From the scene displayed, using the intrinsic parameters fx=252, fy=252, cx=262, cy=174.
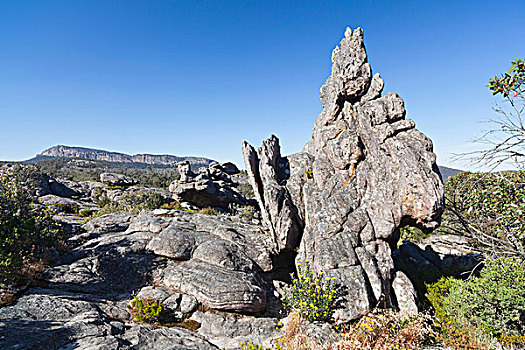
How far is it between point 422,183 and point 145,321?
45.1 ft

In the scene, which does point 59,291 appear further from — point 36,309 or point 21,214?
point 21,214

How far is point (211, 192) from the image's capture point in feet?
114

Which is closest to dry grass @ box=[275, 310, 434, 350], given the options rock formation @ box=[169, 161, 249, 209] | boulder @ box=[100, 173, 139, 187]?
rock formation @ box=[169, 161, 249, 209]

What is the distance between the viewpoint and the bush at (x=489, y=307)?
371 inches

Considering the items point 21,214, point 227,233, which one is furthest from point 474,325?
point 21,214

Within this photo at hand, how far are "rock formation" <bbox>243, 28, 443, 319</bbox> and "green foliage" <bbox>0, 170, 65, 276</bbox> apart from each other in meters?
11.7

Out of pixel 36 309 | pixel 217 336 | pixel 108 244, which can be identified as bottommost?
pixel 217 336

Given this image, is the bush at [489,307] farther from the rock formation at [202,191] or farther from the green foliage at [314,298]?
the rock formation at [202,191]

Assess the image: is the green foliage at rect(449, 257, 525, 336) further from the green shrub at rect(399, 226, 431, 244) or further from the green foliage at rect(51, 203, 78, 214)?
the green foliage at rect(51, 203, 78, 214)

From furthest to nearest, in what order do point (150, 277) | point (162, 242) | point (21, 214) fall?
point (162, 242) < point (150, 277) < point (21, 214)

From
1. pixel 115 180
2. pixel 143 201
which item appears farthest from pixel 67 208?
pixel 115 180

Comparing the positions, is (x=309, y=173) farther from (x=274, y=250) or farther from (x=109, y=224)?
(x=109, y=224)

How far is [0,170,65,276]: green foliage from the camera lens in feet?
35.4

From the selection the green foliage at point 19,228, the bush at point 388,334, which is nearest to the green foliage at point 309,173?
the bush at point 388,334
